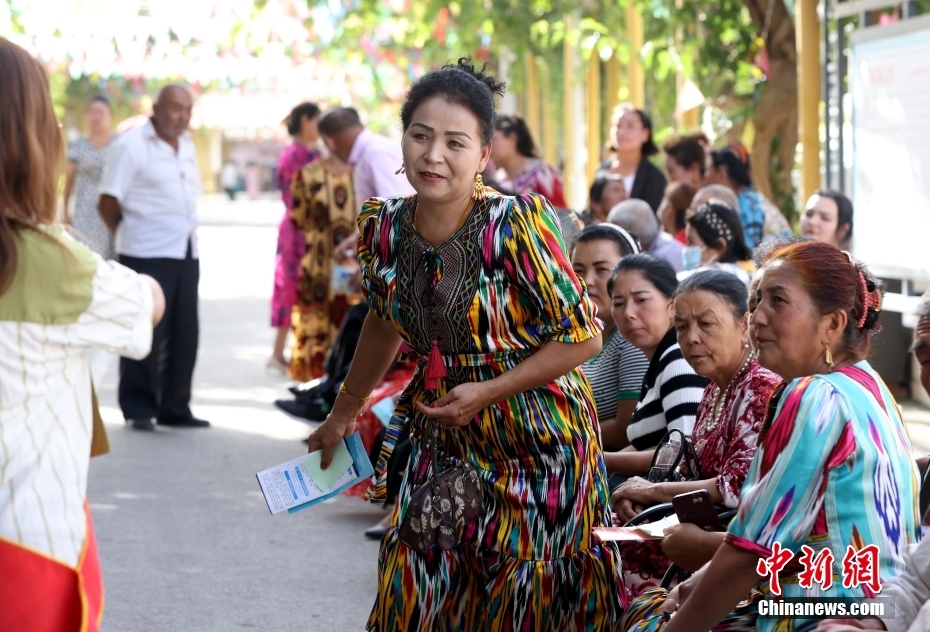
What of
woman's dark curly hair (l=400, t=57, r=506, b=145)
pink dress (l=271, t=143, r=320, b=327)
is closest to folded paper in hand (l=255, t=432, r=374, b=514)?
woman's dark curly hair (l=400, t=57, r=506, b=145)

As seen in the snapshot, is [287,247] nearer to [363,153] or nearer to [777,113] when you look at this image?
[363,153]

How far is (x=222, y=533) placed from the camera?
6.04 metres

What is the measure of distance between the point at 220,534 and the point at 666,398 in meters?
2.71

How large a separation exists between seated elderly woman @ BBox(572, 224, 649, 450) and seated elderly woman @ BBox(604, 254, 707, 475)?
112 mm

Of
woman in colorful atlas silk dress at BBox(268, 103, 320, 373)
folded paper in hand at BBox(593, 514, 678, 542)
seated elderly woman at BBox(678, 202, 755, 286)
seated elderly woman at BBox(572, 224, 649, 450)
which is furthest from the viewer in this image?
woman in colorful atlas silk dress at BBox(268, 103, 320, 373)

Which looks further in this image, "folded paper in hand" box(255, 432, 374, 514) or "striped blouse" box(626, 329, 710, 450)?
"striped blouse" box(626, 329, 710, 450)

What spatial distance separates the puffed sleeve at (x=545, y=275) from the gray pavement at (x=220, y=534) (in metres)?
1.97

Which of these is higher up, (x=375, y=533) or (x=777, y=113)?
(x=777, y=113)

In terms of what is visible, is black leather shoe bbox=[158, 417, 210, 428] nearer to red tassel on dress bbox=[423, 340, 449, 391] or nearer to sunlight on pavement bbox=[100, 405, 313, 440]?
sunlight on pavement bbox=[100, 405, 313, 440]

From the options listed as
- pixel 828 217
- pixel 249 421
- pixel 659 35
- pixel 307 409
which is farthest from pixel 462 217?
pixel 659 35

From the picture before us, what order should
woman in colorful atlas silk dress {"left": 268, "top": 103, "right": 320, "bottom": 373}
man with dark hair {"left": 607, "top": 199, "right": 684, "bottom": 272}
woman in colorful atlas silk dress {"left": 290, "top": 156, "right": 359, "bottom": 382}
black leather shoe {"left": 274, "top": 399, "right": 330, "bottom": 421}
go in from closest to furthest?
man with dark hair {"left": 607, "top": 199, "right": 684, "bottom": 272} < black leather shoe {"left": 274, "top": 399, "right": 330, "bottom": 421} < woman in colorful atlas silk dress {"left": 290, "top": 156, "right": 359, "bottom": 382} < woman in colorful atlas silk dress {"left": 268, "top": 103, "right": 320, "bottom": 373}

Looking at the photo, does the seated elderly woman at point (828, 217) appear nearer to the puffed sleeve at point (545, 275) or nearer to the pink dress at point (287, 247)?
the pink dress at point (287, 247)

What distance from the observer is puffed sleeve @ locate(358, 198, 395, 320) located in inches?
131

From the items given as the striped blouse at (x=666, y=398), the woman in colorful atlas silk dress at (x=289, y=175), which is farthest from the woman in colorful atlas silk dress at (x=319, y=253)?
the striped blouse at (x=666, y=398)
